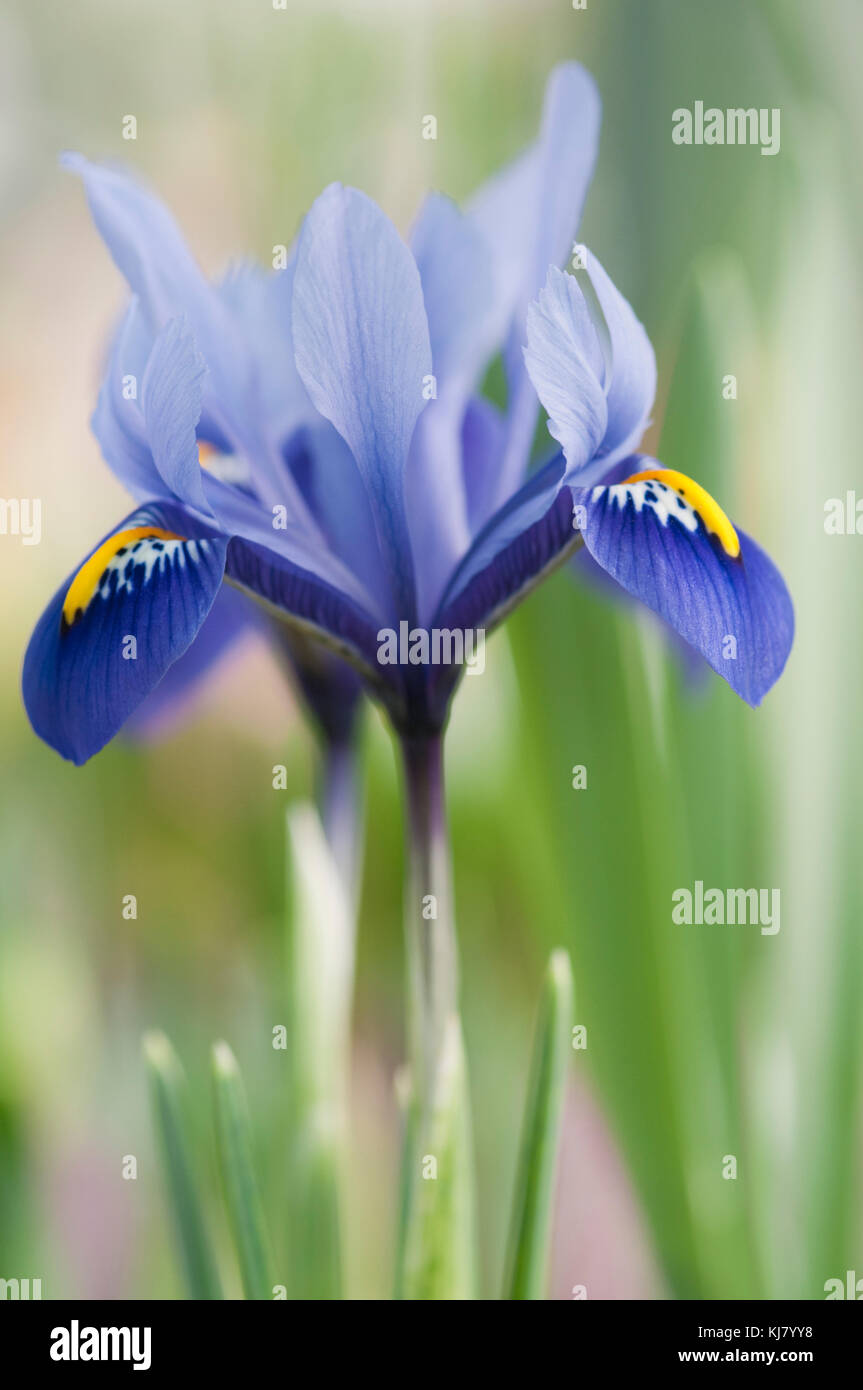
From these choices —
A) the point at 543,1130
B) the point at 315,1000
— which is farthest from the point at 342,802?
the point at 543,1130

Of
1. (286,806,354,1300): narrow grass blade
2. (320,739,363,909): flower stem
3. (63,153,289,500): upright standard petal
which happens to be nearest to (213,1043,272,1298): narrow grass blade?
(286,806,354,1300): narrow grass blade

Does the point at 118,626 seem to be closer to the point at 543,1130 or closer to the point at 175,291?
the point at 175,291

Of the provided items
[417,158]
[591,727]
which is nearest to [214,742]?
[591,727]

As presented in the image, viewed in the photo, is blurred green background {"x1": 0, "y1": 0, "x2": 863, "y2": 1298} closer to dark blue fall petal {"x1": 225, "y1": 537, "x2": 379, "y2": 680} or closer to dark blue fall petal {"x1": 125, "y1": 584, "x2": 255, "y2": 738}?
dark blue fall petal {"x1": 125, "y1": 584, "x2": 255, "y2": 738}

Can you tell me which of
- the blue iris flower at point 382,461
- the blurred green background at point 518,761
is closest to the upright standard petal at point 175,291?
the blue iris flower at point 382,461

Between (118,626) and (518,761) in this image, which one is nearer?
(118,626)

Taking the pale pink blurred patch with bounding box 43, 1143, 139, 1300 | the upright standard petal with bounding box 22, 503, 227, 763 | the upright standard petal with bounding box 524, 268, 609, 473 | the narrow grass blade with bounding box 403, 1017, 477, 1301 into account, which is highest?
the upright standard petal with bounding box 524, 268, 609, 473
